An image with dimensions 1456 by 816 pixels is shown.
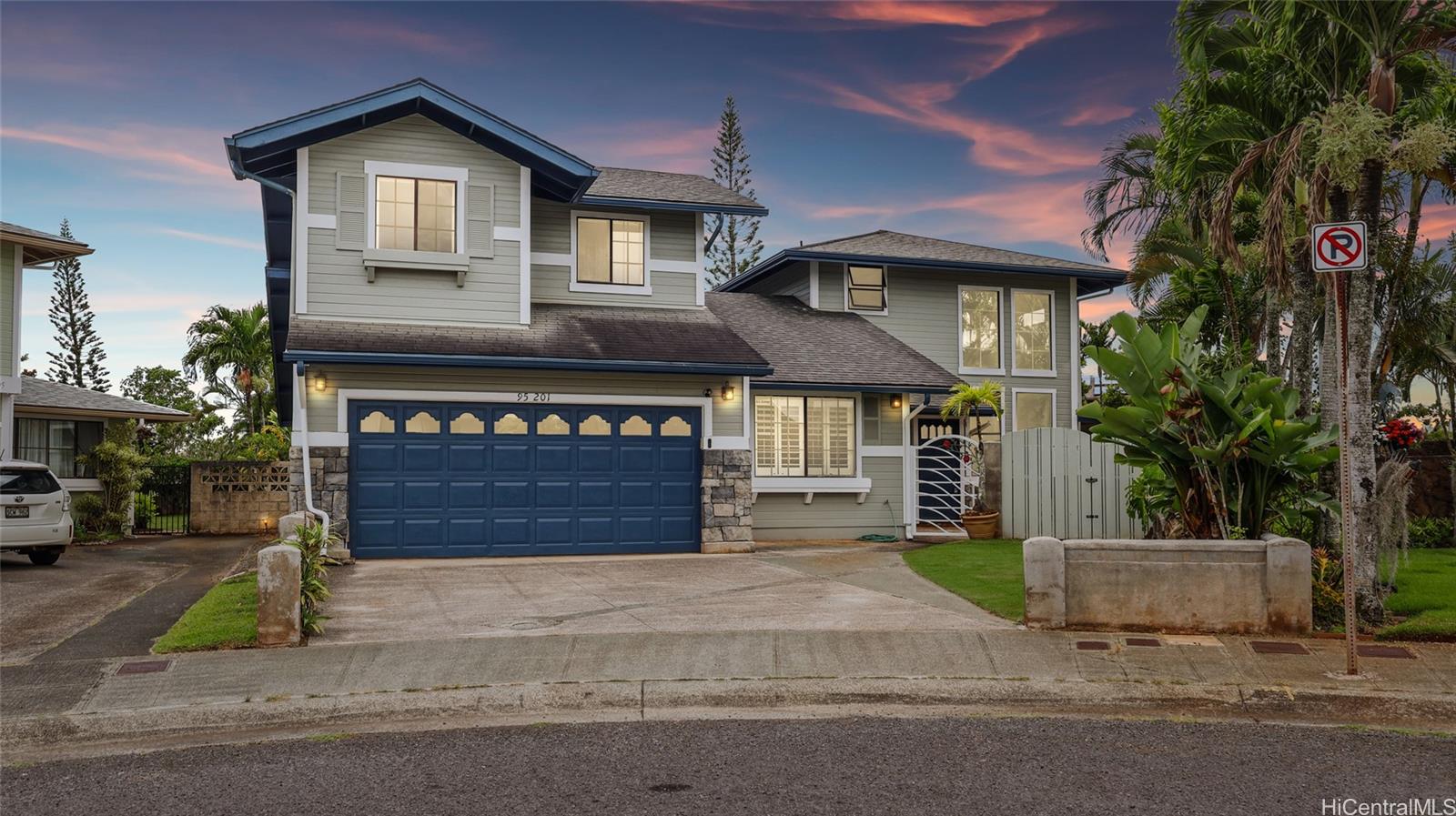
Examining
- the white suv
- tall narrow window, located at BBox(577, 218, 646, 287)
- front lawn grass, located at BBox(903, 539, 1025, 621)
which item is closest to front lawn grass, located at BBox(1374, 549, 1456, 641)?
front lawn grass, located at BBox(903, 539, 1025, 621)

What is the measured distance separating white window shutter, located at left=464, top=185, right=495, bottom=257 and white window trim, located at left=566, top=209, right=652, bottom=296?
1879 mm

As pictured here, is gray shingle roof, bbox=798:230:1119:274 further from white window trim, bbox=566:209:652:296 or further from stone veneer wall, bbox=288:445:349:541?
stone veneer wall, bbox=288:445:349:541

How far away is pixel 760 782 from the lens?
5.70m

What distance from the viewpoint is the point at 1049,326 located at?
23953 millimetres

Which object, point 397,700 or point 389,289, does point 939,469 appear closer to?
point 389,289

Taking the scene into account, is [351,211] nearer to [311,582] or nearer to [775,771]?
[311,582]

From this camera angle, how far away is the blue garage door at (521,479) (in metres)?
15.9

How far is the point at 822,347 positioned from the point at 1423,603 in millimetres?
12079

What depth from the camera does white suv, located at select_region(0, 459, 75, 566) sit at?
16.0m

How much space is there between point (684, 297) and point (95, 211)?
54.0 feet

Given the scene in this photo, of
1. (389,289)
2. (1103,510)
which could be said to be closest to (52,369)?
(389,289)

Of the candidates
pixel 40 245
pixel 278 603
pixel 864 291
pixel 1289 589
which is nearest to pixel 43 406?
pixel 40 245

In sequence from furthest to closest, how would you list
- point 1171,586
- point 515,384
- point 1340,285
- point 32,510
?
point 515,384 → point 32,510 → point 1171,586 → point 1340,285

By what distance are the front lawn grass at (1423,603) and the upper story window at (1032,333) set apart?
1025cm
